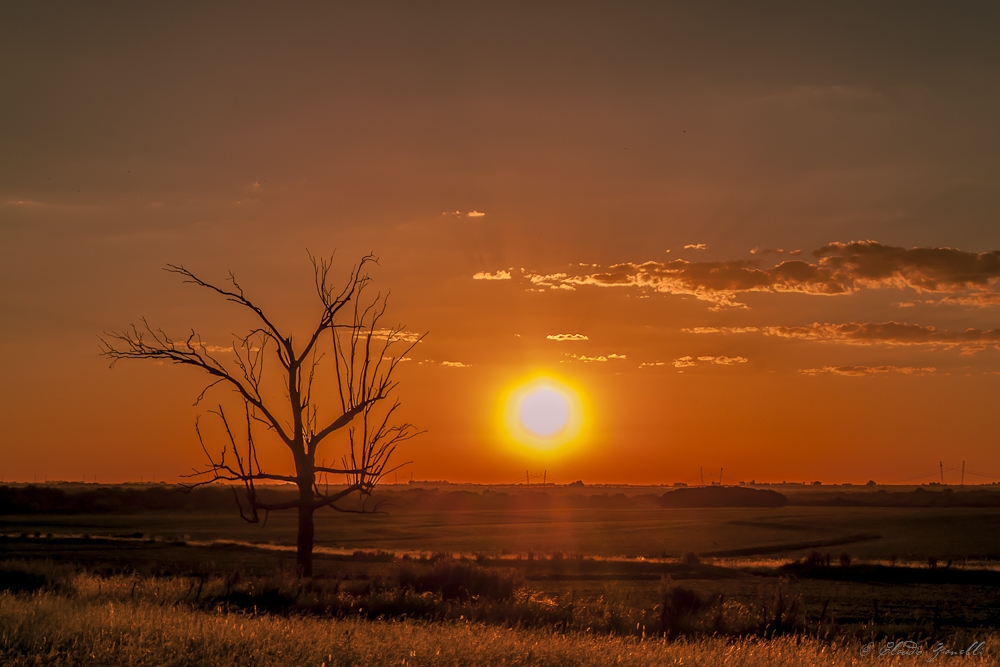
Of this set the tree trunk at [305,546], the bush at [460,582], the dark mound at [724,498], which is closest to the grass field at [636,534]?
the bush at [460,582]

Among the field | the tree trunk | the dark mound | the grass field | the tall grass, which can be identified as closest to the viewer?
the tall grass

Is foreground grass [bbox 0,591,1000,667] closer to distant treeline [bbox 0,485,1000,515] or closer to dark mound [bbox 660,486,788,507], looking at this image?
distant treeline [bbox 0,485,1000,515]

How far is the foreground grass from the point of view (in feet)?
31.5

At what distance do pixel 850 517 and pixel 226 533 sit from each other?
68.7 meters

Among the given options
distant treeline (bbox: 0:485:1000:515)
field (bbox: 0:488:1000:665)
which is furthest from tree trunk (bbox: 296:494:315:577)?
distant treeline (bbox: 0:485:1000:515)

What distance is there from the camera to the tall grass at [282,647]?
9.58 metres

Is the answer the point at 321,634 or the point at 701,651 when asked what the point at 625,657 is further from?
the point at 321,634

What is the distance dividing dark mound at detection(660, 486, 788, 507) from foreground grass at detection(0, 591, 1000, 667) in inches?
5546

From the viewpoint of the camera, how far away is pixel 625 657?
A: 10727 millimetres

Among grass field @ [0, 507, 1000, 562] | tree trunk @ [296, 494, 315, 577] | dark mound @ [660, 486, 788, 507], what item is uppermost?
tree trunk @ [296, 494, 315, 577]

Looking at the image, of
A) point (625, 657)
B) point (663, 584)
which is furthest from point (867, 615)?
point (625, 657)

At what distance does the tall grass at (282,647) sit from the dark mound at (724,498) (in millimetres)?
140976
